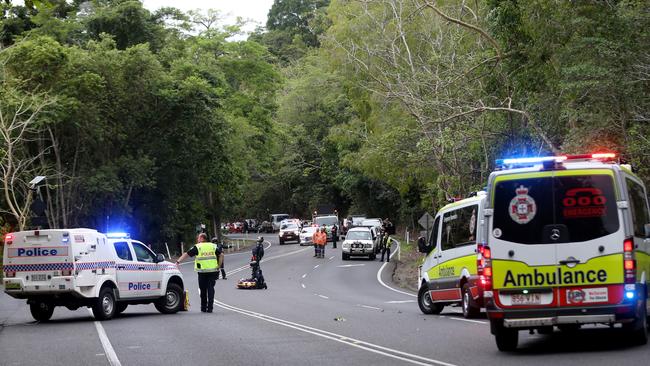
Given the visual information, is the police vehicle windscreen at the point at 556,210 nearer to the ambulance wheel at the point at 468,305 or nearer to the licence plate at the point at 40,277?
the ambulance wheel at the point at 468,305

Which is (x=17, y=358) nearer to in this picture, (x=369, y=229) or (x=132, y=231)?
(x=369, y=229)

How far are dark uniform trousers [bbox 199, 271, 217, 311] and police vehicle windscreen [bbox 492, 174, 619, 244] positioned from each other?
1062 cm

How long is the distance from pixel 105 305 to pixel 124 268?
978mm

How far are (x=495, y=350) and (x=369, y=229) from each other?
38297mm

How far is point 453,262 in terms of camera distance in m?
19.9

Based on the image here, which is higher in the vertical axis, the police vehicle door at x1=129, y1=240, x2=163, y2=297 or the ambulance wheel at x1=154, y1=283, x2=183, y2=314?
the police vehicle door at x1=129, y1=240, x2=163, y2=297

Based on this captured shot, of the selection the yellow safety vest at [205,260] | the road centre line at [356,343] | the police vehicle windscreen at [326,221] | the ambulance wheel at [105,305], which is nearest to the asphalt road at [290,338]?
the road centre line at [356,343]

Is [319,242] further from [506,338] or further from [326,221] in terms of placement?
[506,338]

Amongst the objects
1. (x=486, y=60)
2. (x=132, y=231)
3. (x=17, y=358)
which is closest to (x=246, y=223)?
(x=132, y=231)

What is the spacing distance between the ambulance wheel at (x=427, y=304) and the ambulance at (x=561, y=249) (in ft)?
28.9

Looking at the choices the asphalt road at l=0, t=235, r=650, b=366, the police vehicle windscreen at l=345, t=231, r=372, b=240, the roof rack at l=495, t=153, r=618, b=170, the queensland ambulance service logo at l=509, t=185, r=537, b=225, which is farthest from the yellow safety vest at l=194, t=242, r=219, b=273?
the police vehicle windscreen at l=345, t=231, r=372, b=240

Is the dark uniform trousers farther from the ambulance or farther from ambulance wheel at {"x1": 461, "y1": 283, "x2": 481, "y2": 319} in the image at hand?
the ambulance

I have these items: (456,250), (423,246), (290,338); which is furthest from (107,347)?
(423,246)

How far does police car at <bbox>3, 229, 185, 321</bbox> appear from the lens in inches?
795
